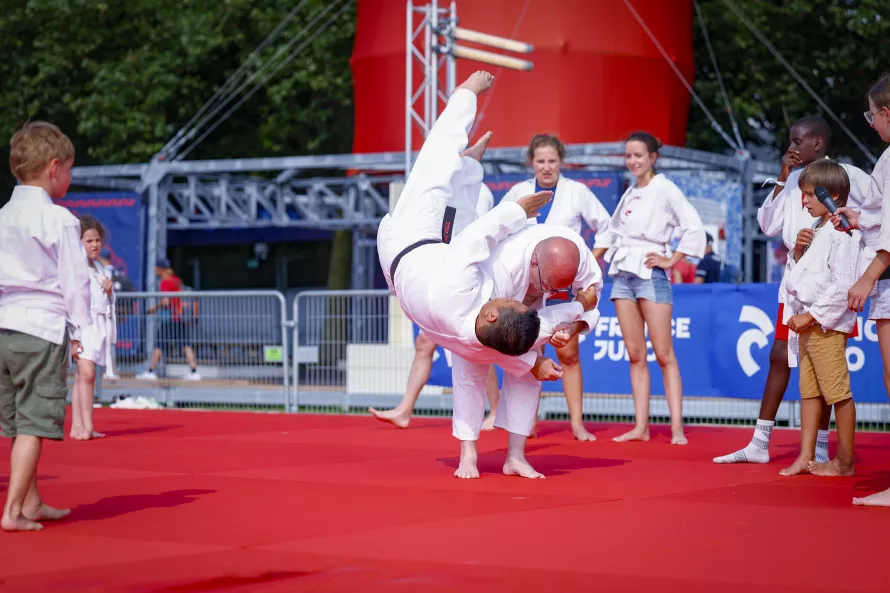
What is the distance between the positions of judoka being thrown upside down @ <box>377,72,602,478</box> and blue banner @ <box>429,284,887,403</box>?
15.1 ft

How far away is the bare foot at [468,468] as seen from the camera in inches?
262

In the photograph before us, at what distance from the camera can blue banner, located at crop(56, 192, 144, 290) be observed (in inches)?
813

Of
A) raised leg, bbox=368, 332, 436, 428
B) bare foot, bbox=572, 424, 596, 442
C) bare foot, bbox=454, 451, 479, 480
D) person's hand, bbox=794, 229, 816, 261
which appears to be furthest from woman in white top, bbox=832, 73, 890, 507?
raised leg, bbox=368, 332, 436, 428

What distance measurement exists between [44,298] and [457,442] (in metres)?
4.38

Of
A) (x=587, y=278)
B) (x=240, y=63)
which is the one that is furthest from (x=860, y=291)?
(x=240, y=63)

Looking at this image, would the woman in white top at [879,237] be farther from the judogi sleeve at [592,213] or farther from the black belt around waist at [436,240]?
the judogi sleeve at [592,213]

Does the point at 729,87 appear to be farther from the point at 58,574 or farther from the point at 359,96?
the point at 58,574

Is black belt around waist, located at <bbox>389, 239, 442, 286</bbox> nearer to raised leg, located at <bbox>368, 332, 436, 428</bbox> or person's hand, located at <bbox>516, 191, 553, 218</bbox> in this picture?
person's hand, located at <bbox>516, 191, 553, 218</bbox>

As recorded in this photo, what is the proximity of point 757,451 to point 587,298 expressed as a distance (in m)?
1.83

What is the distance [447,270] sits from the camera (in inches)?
235

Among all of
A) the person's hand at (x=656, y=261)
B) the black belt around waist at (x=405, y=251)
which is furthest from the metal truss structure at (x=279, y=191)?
the black belt around waist at (x=405, y=251)

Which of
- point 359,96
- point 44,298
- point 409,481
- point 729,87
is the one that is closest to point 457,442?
point 409,481

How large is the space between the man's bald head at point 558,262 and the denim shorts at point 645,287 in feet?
8.27

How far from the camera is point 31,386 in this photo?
5082mm
